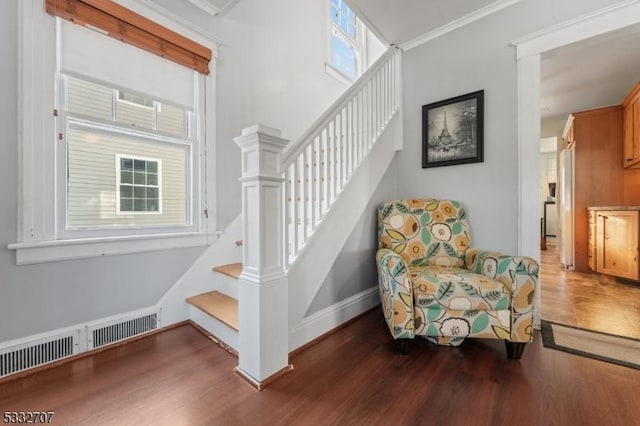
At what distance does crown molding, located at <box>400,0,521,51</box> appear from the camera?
7.10ft

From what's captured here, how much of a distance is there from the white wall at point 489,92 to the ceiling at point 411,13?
0.45 feet

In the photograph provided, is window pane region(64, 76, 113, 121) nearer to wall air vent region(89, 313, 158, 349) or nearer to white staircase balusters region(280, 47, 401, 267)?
white staircase balusters region(280, 47, 401, 267)

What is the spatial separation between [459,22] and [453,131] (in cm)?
95

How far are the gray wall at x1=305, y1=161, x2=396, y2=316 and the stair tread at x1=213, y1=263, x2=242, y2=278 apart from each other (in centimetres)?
64

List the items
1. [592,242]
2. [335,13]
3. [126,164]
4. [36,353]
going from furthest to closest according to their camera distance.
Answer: [335,13], [592,242], [126,164], [36,353]

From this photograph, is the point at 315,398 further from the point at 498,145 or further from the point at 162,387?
the point at 498,145

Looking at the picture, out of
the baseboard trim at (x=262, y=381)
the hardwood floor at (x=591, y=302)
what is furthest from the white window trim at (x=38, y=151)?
the hardwood floor at (x=591, y=302)

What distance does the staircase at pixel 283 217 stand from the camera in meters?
1.42

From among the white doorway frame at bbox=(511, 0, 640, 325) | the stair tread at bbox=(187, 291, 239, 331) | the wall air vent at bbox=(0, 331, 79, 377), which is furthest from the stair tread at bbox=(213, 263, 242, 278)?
the white doorway frame at bbox=(511, 0, 640, 325)

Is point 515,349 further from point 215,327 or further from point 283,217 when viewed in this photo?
point 215,327

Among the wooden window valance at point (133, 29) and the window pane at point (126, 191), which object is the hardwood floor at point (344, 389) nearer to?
the window pane at point (126, 191)

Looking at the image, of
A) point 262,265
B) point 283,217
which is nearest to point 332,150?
point 283,217

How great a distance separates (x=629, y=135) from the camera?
132 inches

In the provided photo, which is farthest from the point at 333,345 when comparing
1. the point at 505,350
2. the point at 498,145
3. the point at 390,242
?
the point at 498,145
